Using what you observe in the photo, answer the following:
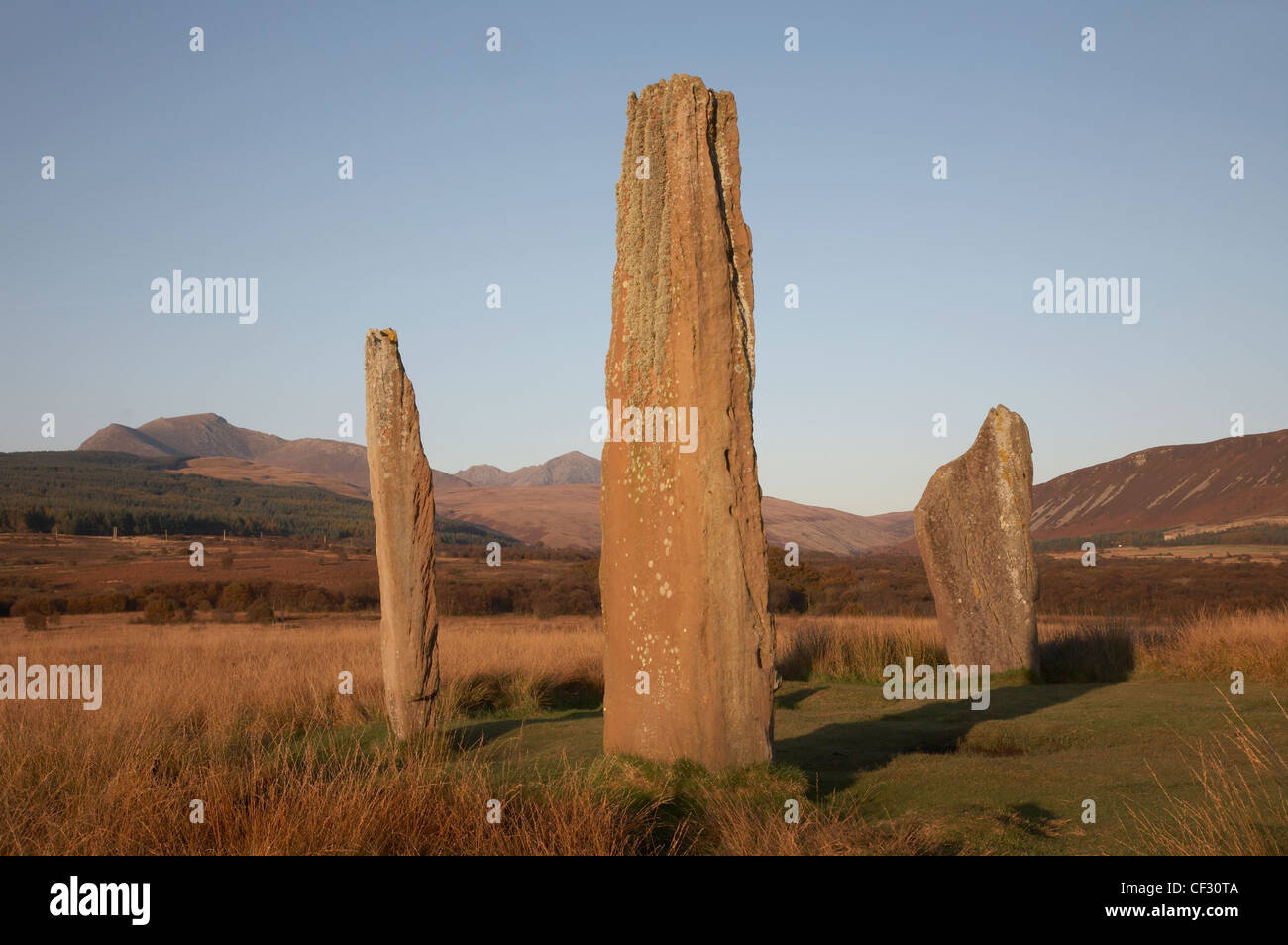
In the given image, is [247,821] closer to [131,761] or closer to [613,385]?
[131,761]

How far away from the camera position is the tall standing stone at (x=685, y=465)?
6758mm

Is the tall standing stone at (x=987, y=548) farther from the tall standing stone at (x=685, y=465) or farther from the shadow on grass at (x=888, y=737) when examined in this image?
the tall standing stone at (x=685, y=465)

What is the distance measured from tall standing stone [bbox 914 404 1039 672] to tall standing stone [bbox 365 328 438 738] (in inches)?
278

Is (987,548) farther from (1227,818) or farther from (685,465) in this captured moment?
(1227,818)

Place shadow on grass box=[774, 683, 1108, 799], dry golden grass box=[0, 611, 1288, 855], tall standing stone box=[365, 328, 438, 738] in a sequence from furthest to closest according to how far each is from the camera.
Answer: tall standing stone box=[365, 328, 438, 738] → shadow on grass box=[774, 683, 1108, 799] → dry golden grass box=[0, 611, 1288, 855]

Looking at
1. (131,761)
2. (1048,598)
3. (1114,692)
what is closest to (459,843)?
(131,761)

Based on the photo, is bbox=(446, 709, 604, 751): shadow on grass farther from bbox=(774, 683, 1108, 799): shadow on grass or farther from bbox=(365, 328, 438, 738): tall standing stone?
bbox=(774, 683, 1108, 799): shadow on grass

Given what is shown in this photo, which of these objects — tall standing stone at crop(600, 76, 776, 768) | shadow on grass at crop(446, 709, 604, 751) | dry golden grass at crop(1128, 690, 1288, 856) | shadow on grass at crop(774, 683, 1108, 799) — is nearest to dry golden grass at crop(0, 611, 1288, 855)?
dry golden grass at crop(1128, 690, 1288, 856)

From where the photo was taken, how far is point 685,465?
6.84 meters

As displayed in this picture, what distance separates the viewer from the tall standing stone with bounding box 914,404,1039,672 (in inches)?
516

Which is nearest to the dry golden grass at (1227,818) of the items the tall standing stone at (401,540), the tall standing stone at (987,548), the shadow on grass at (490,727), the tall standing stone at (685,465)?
the tall standing stone at (685,465)

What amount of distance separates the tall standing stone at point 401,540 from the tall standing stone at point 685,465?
2900mm

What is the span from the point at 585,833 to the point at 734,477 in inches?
102

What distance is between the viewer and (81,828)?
553cm
